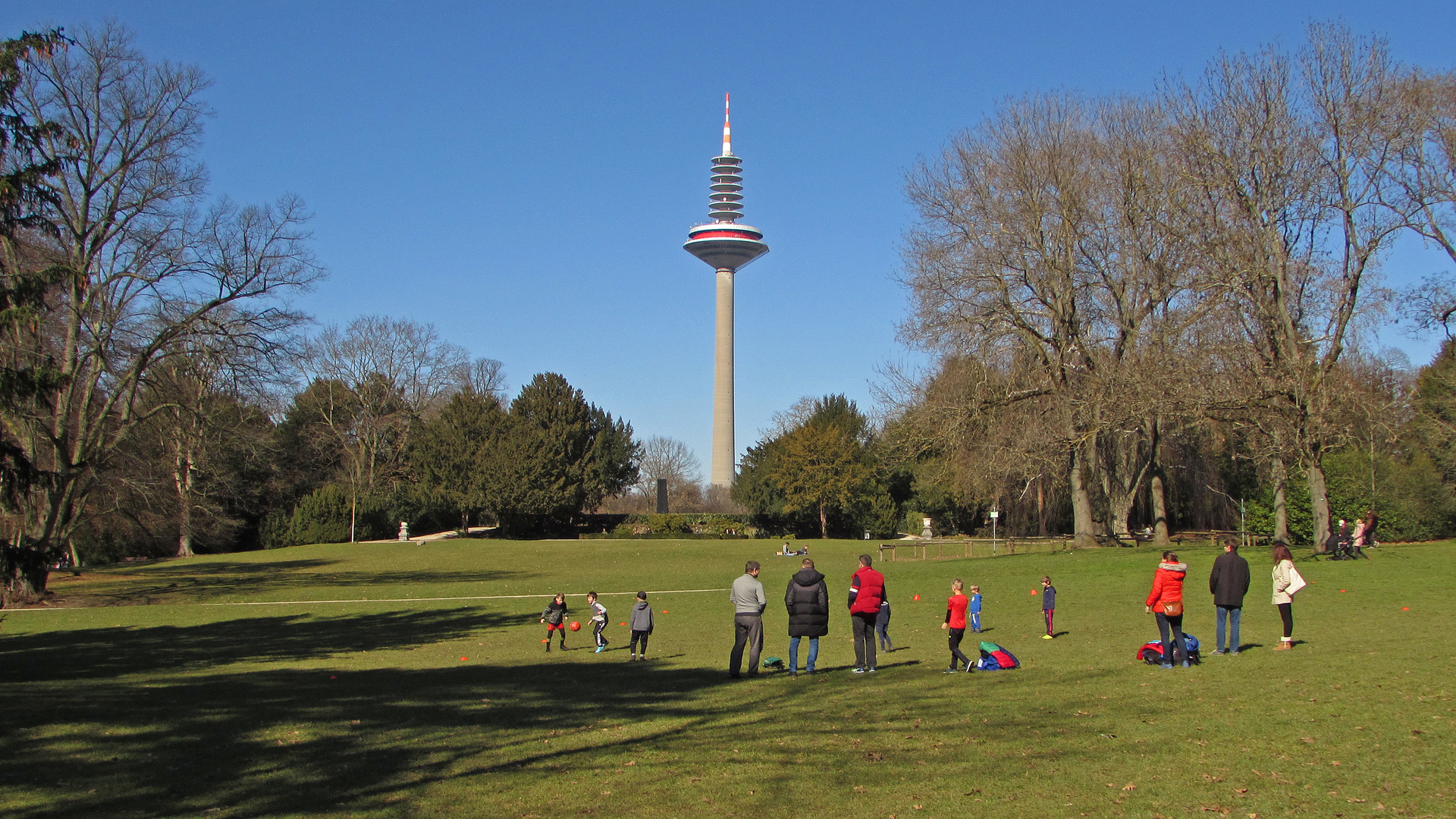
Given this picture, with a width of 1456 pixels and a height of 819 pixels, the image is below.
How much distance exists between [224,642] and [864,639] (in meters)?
15.3

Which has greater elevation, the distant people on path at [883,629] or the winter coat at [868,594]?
the winter coat at [868,594]

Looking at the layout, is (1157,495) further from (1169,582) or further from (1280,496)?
(1169,582)

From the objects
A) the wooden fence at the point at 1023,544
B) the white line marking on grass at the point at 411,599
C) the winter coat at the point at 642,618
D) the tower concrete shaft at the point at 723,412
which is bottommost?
the white line marking on grass at the point at 411,599

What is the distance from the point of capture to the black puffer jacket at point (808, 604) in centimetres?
1417

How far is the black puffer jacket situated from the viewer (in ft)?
46.5

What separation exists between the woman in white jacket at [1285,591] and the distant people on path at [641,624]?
33.8 ft

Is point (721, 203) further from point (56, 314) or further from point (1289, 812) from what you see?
point (1289, 812)

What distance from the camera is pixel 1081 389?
38.3 m

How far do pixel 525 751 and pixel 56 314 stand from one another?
30.2 meters

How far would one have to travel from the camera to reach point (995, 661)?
604 inches

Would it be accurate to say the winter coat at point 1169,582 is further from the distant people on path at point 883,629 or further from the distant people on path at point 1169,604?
the distant people on path at point 883,629

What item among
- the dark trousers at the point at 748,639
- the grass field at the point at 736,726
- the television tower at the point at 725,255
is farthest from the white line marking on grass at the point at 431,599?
the television tower at the point at 725,255

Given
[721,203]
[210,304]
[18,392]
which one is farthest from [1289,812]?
[721,203]

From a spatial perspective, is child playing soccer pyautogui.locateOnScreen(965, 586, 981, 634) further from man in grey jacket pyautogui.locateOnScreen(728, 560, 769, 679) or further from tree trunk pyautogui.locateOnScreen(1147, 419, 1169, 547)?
tree trunk pyautogui.locateOnScreen(1147, 419, 1169, 547)
